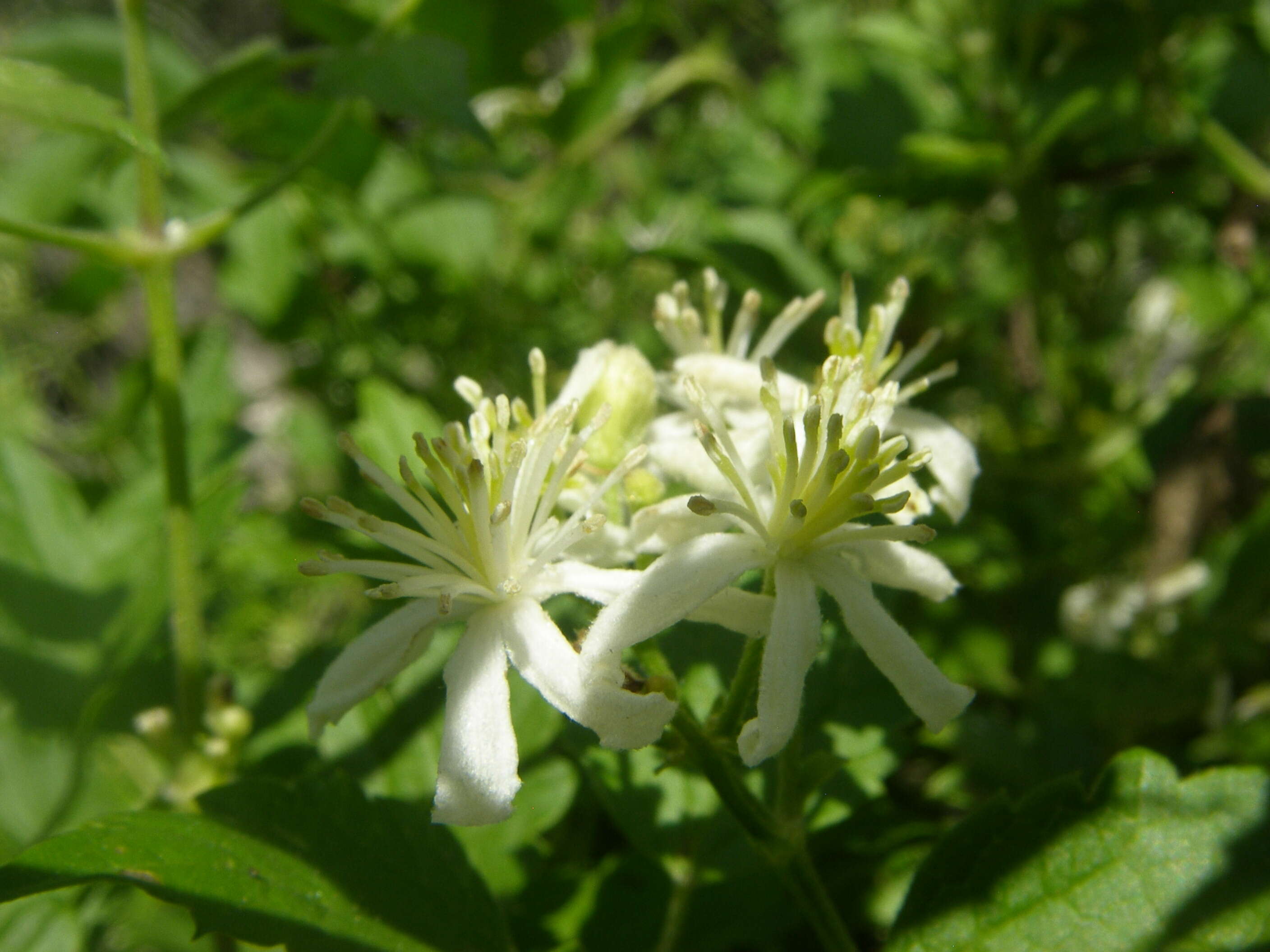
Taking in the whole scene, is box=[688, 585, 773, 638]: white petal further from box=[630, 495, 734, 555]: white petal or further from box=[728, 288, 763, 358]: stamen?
box=[728, 288, 763, 358]: stamen

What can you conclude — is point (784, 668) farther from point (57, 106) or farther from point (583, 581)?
point (57, 106)

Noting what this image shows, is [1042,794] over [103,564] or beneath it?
beneath

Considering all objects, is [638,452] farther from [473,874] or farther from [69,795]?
[69,795]

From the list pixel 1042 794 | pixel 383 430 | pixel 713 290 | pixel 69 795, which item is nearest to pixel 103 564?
pixel 69 795

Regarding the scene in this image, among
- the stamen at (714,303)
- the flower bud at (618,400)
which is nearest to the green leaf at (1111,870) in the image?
the flower bud at (618,400)

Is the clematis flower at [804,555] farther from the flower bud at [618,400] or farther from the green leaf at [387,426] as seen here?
the green leaf at [387,426]
